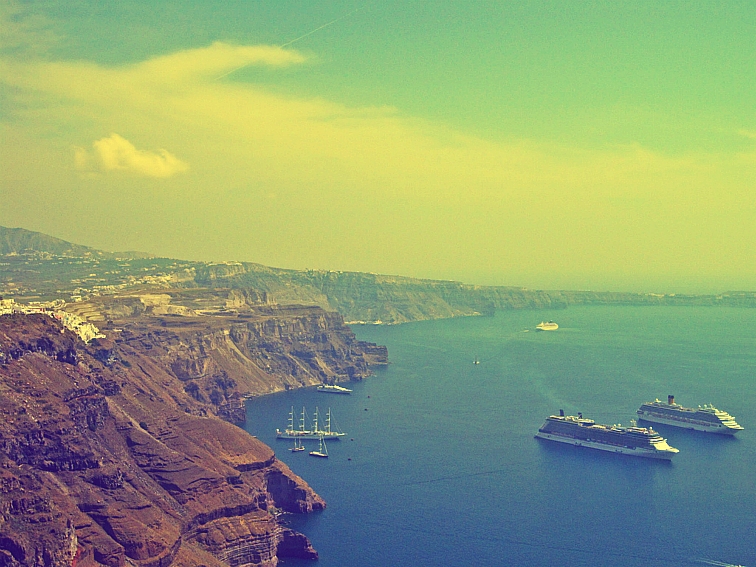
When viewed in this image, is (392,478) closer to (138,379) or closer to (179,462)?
(179,462)

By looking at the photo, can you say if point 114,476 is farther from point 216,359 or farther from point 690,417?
point 216,359

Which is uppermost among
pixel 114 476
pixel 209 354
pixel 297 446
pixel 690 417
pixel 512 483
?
pixel 209 354

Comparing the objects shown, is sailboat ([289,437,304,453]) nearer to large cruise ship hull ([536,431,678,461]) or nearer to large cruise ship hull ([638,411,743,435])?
large cruise ship hull ([536,431,678,461])

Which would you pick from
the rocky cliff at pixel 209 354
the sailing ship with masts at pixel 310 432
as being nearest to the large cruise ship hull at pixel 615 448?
the sailing ship with masts at pixel 310 432

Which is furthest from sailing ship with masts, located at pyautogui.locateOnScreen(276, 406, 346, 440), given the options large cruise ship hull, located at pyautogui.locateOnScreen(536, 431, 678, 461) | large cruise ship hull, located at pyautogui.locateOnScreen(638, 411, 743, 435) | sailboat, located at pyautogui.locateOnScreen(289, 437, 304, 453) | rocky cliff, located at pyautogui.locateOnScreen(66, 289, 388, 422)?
large cruise ship hull, located at pyautogui.locateOnScreen(638, 411, 743, 435)

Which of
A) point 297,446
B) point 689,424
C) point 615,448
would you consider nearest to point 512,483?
point 615,448

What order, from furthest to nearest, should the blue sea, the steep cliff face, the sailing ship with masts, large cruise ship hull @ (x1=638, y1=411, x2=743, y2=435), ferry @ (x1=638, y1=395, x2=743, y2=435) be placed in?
ferry @ (x1=638, y1=395, x2=743, y2=435) → large cruise ship hull @ (x1=638, y1=411, x2=743, y2=435) → the sailing ship with masts → the blue sea → the steep cliff face

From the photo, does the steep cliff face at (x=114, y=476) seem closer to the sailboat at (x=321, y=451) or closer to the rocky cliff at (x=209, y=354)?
the sailboat at (x=321, y=451)

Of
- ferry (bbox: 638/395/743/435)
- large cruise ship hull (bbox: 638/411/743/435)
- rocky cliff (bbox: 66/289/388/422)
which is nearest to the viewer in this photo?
large cruise ship hull (bbox: 638/411/743/435)
